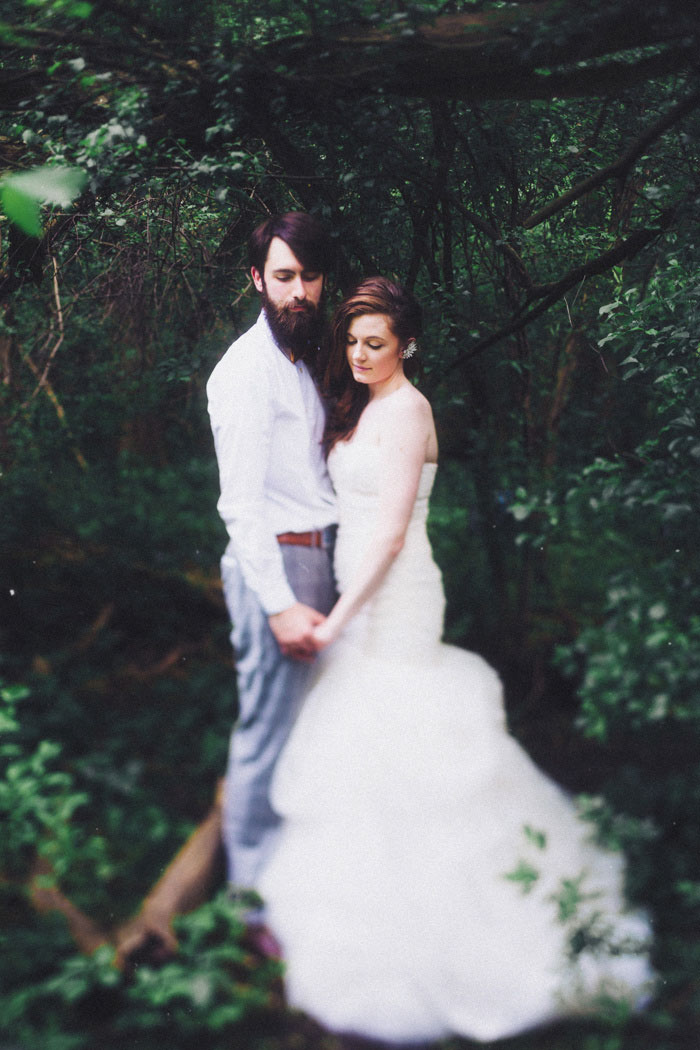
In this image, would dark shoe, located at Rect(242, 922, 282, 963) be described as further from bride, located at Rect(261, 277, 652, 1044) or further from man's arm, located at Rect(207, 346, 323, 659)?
man's arm, located at Rect(207, 346, 323, 659)

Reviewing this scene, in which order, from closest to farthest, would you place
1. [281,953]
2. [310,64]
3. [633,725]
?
[281,953], [310,64], [633,725]

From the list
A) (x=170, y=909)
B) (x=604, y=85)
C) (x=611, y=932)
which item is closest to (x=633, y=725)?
(x=611, y=932)

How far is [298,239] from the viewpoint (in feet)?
Result: 7.00

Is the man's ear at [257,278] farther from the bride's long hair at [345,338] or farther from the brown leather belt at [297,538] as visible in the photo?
the brown leather belt at [297,538]

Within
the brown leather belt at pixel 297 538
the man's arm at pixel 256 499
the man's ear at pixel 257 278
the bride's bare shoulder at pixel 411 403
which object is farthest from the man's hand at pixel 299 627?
the man's ear at pixel 257 278

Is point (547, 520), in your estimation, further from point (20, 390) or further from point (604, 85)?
point (20, 390)

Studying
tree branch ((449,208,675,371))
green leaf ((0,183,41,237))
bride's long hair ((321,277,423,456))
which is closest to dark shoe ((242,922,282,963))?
bride's long hair ((321,277,423,456))

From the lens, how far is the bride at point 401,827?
80.4 inches

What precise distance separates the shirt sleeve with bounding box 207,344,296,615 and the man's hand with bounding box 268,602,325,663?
0.02m

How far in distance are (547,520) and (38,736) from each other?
1614mm

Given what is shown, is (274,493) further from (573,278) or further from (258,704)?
(573,278)

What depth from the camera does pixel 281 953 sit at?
206cm

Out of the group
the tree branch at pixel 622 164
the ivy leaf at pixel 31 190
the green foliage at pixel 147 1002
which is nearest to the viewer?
the ivy leaf at pixel 31 190

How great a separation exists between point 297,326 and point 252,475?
0.40 m
